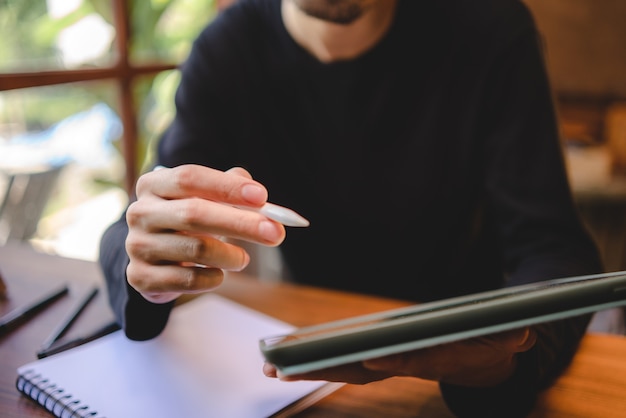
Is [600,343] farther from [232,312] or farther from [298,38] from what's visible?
[298,38]

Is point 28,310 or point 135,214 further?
point 28,310

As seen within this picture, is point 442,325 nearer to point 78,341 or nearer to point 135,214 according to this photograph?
point 135,214

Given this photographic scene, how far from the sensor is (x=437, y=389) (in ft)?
2.06

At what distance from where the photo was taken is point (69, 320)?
0.80 metres

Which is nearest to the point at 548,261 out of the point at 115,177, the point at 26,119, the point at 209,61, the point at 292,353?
the point at 292,353

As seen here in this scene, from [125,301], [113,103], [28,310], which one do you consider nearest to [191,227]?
[125,301]

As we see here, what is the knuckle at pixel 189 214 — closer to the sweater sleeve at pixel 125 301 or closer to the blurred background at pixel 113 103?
the sweater sleeve at pixel 125 301

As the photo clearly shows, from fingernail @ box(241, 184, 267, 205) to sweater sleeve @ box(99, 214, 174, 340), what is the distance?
23 cm

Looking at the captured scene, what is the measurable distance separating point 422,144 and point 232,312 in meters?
0.48

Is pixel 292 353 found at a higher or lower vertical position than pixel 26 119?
higher

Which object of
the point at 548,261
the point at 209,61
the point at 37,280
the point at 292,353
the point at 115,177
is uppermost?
the point at 209,61

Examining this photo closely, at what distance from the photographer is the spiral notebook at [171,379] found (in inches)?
22.7

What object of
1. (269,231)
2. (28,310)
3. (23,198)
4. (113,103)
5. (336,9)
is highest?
(336,9)

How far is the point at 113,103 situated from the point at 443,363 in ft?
5.78
